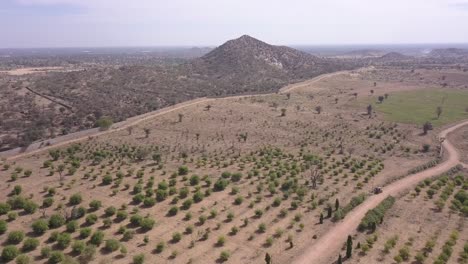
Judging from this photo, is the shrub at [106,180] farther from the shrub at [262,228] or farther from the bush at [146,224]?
→ the shrub at [262,228]

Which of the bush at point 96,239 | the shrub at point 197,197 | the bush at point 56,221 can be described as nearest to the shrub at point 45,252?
the bush at point 96,239

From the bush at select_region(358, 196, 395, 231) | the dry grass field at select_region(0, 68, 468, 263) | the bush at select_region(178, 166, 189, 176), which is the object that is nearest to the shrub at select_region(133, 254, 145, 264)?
the dry grass field at select_region(0, 68, 468, 263)

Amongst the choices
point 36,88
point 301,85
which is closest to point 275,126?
point 301,85

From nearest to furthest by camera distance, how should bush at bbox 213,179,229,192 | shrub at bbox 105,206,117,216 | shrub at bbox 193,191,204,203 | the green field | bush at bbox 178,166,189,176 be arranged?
shrub at bbox 105,206,117,216
shrub at bbox 193,191,204,203
bush at bbox 213,179,229,192
bush at bbox 178,166,189,176
the green field

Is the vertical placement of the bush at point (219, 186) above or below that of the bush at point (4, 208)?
below

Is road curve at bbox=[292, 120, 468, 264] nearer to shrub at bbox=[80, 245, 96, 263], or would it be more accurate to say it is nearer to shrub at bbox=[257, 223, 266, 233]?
shrub at bbox=[257, 223, 266, 233]

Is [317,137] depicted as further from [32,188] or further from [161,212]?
[32,188]
